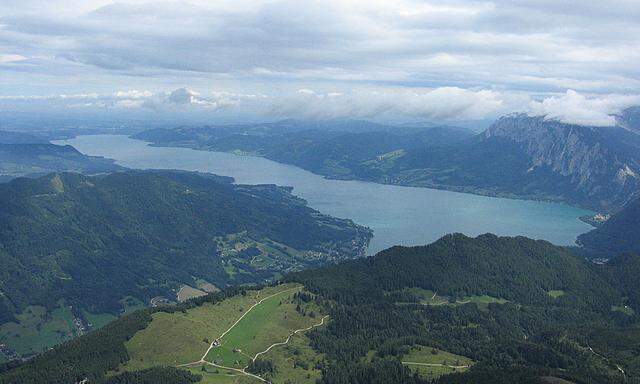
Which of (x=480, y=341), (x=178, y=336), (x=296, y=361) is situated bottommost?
(x=296, y=361)

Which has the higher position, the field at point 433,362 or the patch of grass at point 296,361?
the field at point 433,362

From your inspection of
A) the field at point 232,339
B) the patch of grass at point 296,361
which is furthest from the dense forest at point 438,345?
the field at point 232,339

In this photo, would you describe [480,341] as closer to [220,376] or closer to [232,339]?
[232,339]

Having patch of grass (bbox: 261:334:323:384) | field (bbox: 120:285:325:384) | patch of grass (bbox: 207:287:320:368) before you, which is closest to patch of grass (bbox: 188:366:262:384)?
field (bbox: 120:285:325:384)

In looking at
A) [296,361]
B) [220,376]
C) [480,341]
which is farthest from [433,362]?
[220,376]

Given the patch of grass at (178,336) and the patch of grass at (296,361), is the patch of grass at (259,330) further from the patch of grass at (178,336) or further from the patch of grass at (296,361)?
the patch of grass at (296,361)

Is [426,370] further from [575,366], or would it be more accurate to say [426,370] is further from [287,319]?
[287,319]
